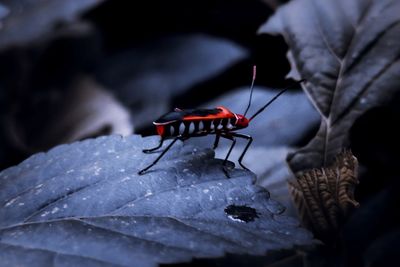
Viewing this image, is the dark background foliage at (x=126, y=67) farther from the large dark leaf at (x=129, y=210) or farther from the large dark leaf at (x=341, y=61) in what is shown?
the large dark leaf at (x=129, y=210)

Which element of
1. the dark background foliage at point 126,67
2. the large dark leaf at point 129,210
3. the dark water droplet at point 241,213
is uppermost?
the large dark leaf at point 129,210

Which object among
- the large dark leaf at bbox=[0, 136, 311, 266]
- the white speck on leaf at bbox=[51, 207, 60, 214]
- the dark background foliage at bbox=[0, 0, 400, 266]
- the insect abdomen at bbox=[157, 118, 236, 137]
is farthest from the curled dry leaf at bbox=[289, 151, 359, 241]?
the dark background foliage at bbox=[0, 0, 400, 266]

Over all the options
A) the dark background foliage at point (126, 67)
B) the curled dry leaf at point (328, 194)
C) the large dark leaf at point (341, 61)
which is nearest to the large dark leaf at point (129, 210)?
the curled dry leaf at point (328, 194)

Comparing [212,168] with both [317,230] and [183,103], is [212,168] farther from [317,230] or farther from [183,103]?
[183,103]

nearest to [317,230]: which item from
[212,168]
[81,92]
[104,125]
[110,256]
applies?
[212,168]

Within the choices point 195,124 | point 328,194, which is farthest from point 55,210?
Answer: point 328,194

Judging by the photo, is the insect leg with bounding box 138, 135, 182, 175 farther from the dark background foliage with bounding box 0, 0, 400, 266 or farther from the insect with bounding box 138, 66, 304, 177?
the dark background foliage with bounding box 0, 0, 400, 266

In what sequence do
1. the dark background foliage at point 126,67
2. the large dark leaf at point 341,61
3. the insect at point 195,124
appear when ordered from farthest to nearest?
the dark background foliage at point 126,67, the large dark leaf at point 341,61, the insect at point 195,124

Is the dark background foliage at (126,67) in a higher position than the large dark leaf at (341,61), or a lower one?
lower
